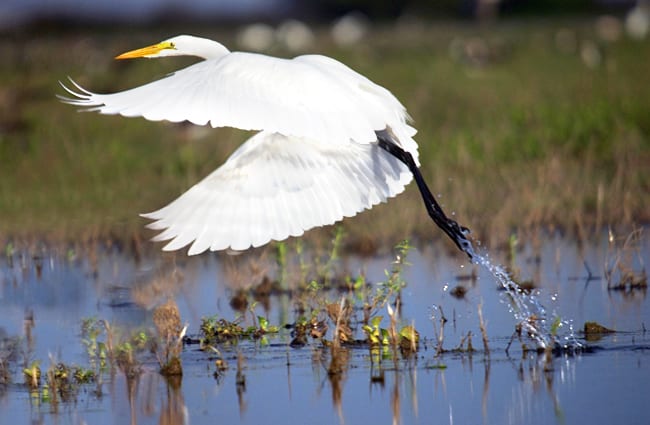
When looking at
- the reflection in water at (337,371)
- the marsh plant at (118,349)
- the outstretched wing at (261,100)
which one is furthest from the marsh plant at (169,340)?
the outstretched wing at (261,100)

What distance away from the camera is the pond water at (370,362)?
17.3 feet

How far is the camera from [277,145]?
6.07 m

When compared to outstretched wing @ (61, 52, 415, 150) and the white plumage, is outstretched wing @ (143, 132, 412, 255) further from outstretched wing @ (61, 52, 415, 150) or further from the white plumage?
outstretched wing @ (61, 52, 415, 150)

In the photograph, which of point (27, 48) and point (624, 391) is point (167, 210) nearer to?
point (624, 391)

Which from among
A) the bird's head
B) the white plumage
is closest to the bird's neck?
the bird's head

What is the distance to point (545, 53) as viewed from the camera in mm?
16031

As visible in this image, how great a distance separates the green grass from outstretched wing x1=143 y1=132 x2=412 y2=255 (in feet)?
8.53

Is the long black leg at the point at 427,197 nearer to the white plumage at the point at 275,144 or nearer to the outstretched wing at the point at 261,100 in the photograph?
the white plumage at the point at 275,144

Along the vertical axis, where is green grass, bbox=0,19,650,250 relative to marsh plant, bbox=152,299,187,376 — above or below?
above

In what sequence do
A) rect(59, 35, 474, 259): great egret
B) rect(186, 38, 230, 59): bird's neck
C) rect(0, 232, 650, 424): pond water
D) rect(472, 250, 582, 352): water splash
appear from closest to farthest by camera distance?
rect(0, 232, 650, 424): pond water < rect(59, 35, 474, 259): great egret < rect(472, 250, 582, 352): water splash < rect(186, 38, 230, 59): bird's neck

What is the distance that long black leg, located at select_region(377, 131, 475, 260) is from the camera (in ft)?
20.7

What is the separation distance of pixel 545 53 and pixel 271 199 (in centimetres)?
1055

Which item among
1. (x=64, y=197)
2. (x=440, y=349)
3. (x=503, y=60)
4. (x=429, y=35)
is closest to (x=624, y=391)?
(x=440, y=349)

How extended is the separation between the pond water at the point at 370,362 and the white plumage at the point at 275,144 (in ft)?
1.94
